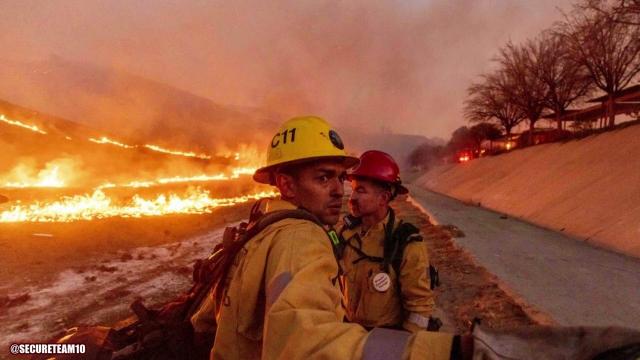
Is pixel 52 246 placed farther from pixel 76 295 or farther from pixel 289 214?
pixel 289 214

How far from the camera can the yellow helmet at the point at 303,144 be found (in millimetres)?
2094

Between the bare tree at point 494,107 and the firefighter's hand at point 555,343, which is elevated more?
the bare tree at point 494,107

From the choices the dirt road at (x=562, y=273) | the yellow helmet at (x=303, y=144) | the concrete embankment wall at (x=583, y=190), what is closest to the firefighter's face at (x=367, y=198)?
the yellow helmet at (x=303, y=144)

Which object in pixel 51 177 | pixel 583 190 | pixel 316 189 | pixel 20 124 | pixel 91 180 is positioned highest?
pixel 20 124

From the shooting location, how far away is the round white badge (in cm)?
309

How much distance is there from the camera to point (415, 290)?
3031 mm

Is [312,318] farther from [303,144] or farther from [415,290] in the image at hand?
[415,290]

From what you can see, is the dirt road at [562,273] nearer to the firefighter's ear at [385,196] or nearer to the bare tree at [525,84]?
the firefighter's ear at [385,196]

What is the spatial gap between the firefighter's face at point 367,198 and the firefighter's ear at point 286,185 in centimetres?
155

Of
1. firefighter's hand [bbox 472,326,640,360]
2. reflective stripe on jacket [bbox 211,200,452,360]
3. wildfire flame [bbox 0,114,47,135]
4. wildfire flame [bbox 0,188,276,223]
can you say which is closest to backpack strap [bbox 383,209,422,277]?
reflective stripe on jacket [bbox 211,200,452,360]

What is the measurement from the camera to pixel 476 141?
63.7 metres

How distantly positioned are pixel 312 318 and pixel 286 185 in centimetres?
106

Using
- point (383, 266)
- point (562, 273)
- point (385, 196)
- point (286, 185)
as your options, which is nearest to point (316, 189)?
point (286, 185)

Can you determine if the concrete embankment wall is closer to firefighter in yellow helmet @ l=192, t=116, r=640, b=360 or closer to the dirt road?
the dirt road
